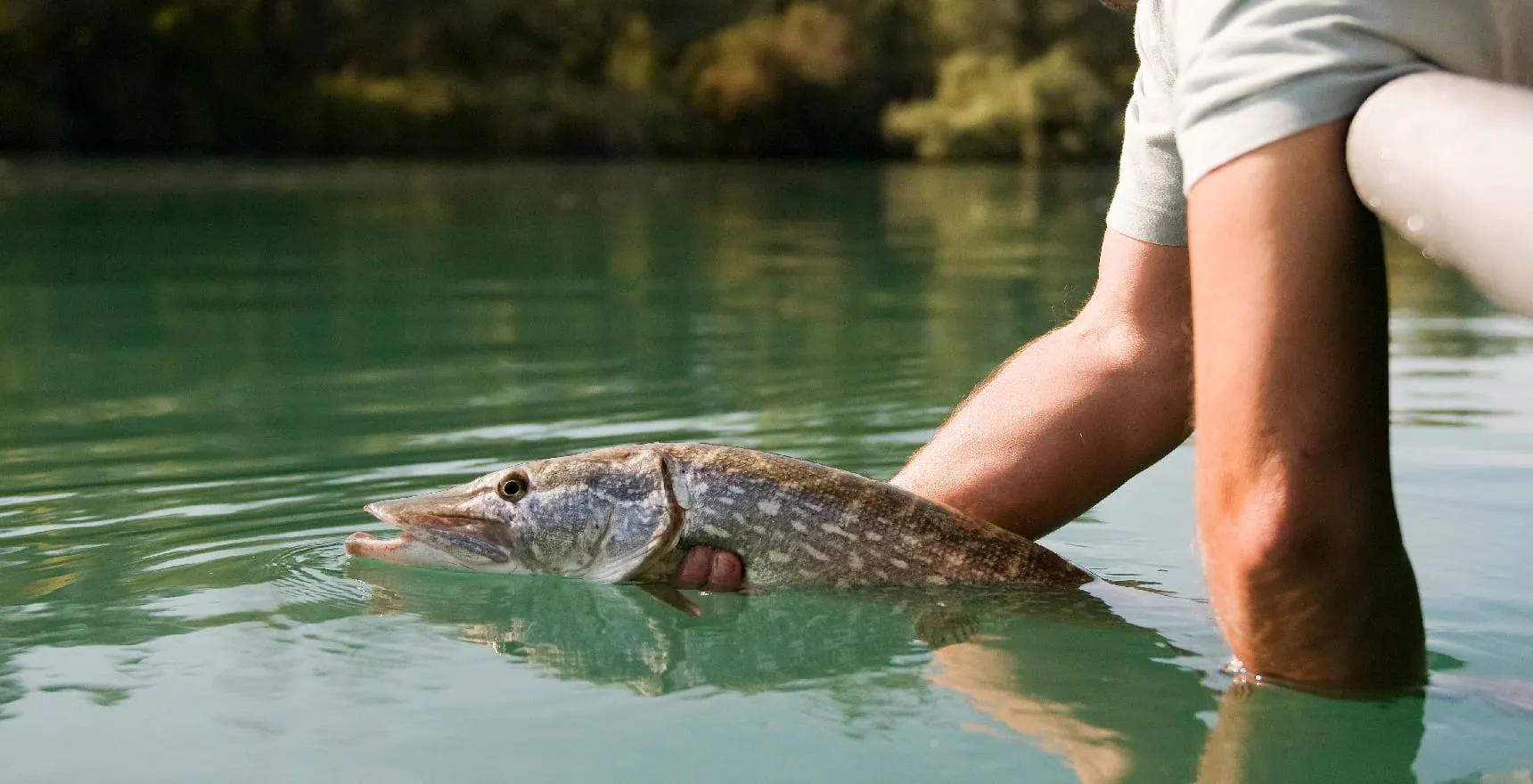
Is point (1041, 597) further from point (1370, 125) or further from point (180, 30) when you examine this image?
point (180, 30)

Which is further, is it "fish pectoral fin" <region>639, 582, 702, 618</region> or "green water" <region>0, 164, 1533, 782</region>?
"fish pectoral fin" <region>639, 582, 702, 618</region>

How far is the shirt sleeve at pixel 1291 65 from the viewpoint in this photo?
2883mm

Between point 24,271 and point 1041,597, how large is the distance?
12.6 m

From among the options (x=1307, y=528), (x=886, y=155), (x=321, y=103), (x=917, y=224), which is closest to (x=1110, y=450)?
(x=1307, y=528)

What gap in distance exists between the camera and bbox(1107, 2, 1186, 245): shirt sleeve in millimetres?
3949

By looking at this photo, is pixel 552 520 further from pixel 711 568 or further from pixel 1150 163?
pixel 1150 163

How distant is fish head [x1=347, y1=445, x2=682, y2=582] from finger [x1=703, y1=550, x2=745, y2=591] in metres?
0.11

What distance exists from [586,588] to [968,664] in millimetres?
1058

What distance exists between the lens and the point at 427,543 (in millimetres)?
4309

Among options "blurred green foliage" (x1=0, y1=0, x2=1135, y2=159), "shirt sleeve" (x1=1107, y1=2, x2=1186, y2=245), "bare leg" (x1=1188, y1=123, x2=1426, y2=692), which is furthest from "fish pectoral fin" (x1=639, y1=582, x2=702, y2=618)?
"blurred green foliage" (x1=0, y1=0, x2=1135, y2=159)

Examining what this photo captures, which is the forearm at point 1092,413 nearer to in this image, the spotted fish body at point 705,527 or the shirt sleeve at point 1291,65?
the spotted fish body at point 705,527

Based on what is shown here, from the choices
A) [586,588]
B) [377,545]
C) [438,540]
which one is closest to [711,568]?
[586,588]

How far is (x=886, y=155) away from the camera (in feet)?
194

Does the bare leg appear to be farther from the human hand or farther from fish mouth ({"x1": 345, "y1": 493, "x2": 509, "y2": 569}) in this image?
fish mouth ({"x1": 345, "y1": 493, "x2": 509, "y2": 569})
